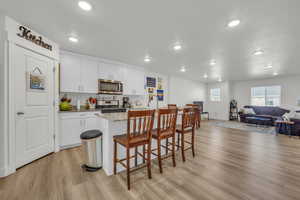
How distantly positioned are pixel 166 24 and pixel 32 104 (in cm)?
293

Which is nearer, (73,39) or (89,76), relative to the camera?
(73,39)

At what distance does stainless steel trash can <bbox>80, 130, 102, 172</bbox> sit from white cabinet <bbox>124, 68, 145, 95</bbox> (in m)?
2.28

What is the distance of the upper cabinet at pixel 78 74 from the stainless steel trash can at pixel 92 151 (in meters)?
1.72

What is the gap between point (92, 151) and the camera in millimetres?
2109

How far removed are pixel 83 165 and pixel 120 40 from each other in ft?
8.63

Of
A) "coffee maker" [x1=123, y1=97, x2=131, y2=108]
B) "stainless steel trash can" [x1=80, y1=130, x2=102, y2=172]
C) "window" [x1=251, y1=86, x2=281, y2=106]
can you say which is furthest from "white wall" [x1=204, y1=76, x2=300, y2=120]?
"stainless steel trash can" [x1=80, y1=130, x2=102, y2=172]

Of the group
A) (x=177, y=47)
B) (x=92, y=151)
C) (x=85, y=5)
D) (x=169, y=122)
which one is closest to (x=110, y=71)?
(x=177, y=47)

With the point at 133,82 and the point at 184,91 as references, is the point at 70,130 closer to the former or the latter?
the point at 133,82

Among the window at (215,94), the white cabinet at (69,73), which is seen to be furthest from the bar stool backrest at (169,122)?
the window at (215,94)

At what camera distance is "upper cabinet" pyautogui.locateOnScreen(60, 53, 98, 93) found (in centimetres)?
313

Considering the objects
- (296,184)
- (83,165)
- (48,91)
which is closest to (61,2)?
(48,91)

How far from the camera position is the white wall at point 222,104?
768 centimetres

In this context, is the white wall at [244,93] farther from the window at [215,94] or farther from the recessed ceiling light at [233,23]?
the recessed ceiling light at [233,23]

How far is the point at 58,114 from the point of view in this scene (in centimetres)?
282
